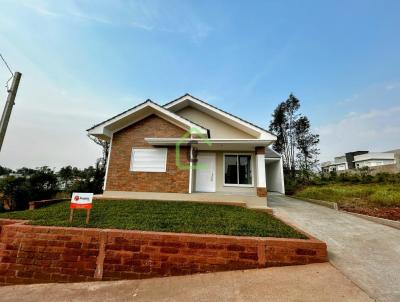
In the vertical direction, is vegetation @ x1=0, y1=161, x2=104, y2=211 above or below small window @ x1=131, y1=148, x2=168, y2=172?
below

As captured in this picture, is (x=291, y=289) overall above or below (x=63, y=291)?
above

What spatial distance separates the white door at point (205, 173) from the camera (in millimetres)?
10320

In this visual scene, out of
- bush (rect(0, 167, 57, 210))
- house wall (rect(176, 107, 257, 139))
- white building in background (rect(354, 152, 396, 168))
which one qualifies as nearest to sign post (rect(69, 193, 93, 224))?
house wall (rect(176, 107, 257, 139))

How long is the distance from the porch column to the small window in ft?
15.0

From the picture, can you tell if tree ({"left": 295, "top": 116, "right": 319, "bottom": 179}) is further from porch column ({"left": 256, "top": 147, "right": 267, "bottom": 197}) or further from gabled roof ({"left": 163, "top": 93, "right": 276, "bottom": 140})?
porch column ({"left": 256, "top": 147, "right": 267, "bottom": 197})

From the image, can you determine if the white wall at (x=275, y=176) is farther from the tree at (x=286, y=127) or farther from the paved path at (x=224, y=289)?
the paved path at (x=224, y=289)

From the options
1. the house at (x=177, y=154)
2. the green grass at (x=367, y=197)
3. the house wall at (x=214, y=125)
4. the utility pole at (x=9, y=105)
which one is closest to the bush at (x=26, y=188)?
→ the house at (x=177, y=154)

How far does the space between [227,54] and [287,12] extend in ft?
12.9

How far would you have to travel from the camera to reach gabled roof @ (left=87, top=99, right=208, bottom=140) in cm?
926

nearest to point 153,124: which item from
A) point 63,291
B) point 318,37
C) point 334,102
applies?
point 63,291

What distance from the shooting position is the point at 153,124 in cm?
988

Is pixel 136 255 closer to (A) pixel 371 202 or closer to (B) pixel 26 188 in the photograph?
(A) pixel 371 202

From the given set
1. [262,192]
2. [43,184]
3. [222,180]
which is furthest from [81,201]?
[43,184]

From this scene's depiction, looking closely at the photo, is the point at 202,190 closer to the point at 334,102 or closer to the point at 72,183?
the point at 72,183
